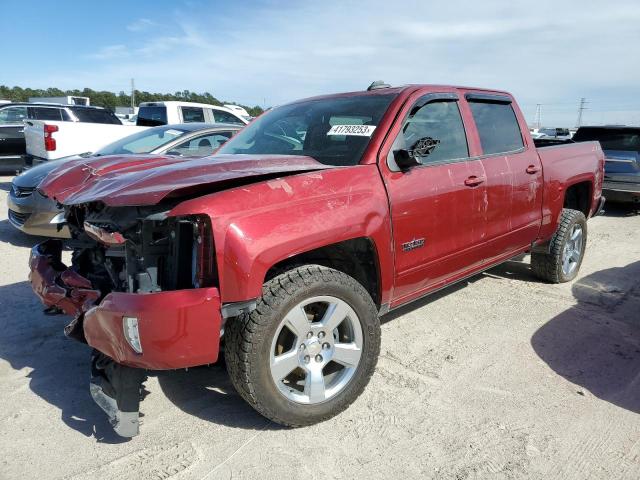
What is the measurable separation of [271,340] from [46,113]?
12.7m

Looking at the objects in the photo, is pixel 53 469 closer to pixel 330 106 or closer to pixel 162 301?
pixel 162 301

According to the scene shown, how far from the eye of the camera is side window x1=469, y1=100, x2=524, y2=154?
13.3ft

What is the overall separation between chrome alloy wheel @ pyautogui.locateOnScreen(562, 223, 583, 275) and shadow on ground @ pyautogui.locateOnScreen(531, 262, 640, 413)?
205 millimetres

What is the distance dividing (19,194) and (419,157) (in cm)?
523

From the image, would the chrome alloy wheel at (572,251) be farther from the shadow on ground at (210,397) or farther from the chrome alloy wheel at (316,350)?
the shadow on ground at (210,397)

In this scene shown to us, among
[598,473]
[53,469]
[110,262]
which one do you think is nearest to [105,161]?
[110,262]

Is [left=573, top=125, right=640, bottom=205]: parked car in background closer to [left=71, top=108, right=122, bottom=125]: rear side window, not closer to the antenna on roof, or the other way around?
the antenna on roof

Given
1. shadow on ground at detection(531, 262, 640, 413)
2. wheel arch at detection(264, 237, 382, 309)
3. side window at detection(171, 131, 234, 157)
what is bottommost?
shadow on ground at detection(531, 262, 640, 413)

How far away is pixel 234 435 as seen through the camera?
2.64m

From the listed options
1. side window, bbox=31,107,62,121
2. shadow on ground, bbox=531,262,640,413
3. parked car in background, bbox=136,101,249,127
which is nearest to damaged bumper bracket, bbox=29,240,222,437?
shadow on ground, bbox=531,262,640,413

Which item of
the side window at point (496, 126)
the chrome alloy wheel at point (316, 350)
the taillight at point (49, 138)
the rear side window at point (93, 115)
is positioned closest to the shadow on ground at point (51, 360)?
the chrome alloy wheel at point (316, 350)

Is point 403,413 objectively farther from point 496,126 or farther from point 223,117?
point 223,117

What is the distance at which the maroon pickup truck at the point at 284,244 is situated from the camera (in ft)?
7.68

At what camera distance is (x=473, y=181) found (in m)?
3.67
